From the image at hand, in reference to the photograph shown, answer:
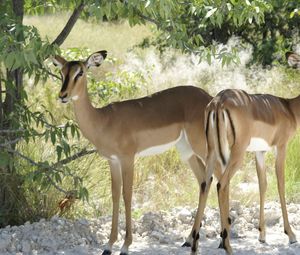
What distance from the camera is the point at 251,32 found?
15.5 metres

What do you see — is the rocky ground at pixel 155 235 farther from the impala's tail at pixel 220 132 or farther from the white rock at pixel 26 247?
the impala's tail at pixel 220 132

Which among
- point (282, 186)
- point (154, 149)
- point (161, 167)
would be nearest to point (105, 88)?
point (161, 167)

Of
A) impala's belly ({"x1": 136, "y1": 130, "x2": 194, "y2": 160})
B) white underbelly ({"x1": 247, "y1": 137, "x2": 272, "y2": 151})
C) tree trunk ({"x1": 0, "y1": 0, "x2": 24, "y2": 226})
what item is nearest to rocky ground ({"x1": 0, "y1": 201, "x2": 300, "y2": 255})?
tree trunk ({"x1": 0, "y1": 0, "x2": 24, "y2": 226})

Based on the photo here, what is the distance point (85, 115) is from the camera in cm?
662

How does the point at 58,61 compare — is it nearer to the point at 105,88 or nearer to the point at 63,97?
the point at 63,97

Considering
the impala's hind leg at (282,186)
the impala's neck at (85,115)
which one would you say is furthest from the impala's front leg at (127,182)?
the impala's hind leg at (282,186)

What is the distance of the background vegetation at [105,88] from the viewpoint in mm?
6082

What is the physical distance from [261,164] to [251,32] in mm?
8720

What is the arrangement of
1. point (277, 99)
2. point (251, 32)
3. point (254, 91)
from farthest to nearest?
point (251, 32) → point (254, 91) → point (277, 99)

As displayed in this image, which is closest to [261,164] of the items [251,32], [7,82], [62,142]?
[62,142]

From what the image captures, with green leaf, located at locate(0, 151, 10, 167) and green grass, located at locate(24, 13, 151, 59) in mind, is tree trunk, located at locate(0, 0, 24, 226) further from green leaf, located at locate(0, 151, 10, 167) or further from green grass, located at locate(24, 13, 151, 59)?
green grass, located at locate(24, 13, 151, 59)

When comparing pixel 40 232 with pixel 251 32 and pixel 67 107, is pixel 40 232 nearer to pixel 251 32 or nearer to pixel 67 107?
pixel 67 107

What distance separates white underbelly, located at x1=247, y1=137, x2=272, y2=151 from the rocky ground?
0.86 metres

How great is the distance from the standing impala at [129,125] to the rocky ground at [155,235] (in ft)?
0.86
